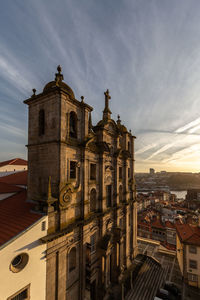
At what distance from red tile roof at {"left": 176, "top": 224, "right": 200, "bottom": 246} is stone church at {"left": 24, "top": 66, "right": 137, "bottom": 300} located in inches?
550

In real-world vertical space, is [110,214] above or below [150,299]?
above

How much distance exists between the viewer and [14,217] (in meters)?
11.2

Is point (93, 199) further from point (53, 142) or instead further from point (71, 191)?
point (53, 142)

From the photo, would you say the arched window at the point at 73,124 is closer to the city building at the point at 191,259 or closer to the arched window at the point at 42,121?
the arched window at the point at 42,121

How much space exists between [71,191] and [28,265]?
603 cm

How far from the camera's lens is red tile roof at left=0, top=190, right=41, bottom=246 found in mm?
9430

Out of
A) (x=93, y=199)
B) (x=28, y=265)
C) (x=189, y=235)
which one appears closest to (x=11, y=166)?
(x=93, y=199)

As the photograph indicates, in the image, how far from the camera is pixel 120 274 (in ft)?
74.9

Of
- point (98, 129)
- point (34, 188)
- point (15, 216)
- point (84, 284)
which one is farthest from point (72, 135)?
point (84, 284)

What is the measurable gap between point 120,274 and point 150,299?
501cm

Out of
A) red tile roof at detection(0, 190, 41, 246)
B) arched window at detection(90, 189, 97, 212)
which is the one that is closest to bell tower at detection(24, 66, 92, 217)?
red tile roof at detection(0, 190, 41, 246)

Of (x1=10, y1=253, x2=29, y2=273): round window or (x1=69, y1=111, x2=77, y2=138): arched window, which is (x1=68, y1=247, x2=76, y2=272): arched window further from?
(x1=69, y1=111, x2=77, y2=138): arched window

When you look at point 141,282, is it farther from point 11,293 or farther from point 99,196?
point 11,293

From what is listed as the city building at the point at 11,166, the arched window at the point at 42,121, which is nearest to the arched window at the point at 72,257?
the arched window at the point at 42,121
